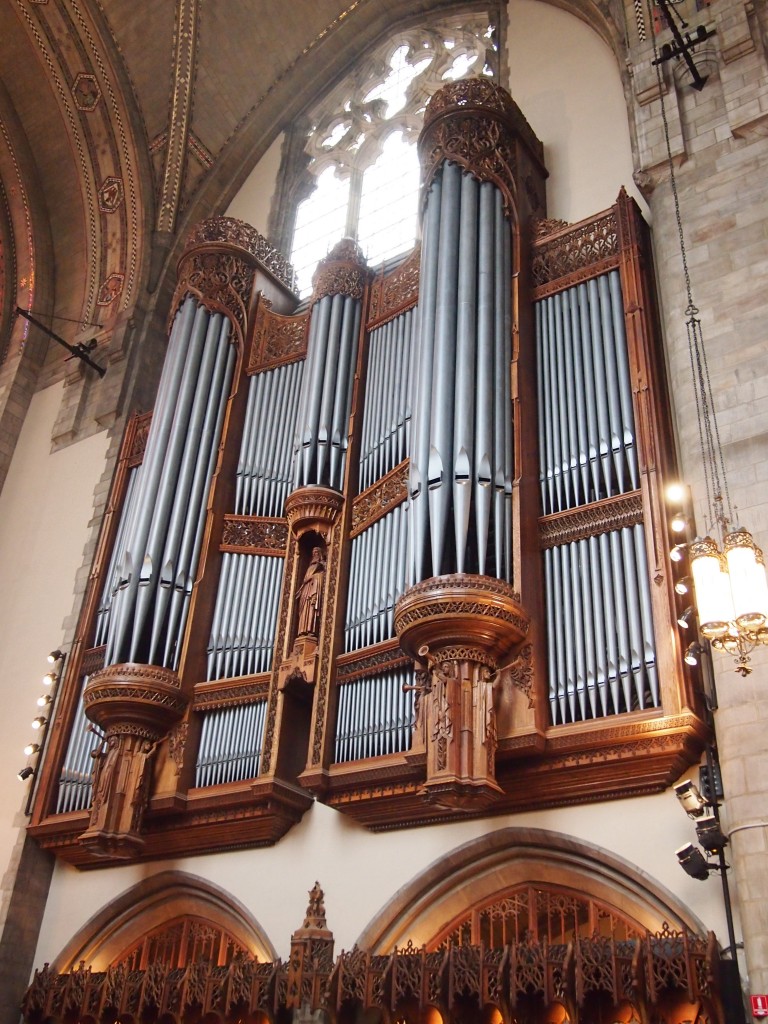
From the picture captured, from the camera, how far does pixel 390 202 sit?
1430 centimetres

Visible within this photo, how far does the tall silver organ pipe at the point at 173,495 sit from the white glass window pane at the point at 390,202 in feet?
8.88

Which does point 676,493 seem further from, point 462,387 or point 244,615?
point 244,615

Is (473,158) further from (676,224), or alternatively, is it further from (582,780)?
(582,780)

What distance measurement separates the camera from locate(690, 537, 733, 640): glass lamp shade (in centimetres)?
567

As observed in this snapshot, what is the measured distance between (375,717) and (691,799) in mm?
2778

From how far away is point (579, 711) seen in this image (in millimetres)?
7559

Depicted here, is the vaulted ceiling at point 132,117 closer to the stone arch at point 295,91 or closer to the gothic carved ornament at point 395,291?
the stone arch at point 295,91

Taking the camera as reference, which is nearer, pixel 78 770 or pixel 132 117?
pixel 78 770

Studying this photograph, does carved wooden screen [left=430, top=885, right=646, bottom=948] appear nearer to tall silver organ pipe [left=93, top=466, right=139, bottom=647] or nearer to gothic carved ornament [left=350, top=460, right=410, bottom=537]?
gothic carved ornament [left=350, top=460, right=410, bottom=537]

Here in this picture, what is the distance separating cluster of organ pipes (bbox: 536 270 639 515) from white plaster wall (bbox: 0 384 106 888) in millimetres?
6125

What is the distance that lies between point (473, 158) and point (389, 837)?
6.73 meters

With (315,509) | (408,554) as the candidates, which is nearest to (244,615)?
(315,509)

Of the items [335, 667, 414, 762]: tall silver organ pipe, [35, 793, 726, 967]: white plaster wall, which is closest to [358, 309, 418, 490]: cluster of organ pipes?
[335, 667, 414, 762]: tall silver organ pipe

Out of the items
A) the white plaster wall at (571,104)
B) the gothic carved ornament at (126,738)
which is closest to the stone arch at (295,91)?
the white plaster wall at (571,104)
